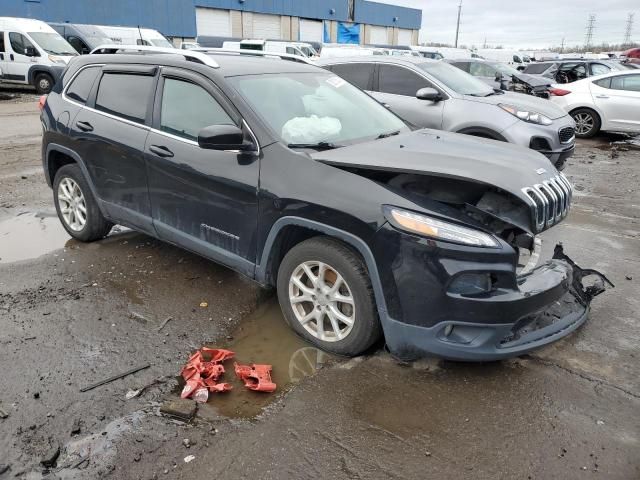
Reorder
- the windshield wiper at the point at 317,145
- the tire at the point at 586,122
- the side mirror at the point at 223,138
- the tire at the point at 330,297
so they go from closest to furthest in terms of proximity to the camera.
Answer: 1. the tire at the point at 330,297
2. the side mirror at the point at 223,138
3. the windshield wiper at the point at 317,145
4. the tire at the point at 586,122

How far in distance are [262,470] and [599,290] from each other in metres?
2.61

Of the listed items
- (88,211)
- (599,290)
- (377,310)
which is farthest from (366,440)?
(88,211)

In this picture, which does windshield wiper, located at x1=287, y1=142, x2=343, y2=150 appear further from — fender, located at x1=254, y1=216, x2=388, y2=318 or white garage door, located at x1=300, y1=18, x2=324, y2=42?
white garage door, located at x1=300, y1=18, x2=324, y2=42

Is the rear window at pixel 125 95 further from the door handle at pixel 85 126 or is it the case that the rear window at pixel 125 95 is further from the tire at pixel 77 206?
the tire at pixel 77 206

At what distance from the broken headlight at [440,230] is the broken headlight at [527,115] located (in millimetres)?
5230

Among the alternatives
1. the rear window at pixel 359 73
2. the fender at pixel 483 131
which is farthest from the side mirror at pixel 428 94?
the rear window at pixel 359 73

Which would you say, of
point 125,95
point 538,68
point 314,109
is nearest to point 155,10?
point 538,68

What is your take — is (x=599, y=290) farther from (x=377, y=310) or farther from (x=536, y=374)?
(x=377, y=310)

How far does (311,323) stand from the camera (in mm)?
3371

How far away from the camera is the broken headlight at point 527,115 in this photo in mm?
7391

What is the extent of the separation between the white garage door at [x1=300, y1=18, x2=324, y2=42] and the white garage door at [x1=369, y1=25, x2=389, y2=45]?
9.00 metres

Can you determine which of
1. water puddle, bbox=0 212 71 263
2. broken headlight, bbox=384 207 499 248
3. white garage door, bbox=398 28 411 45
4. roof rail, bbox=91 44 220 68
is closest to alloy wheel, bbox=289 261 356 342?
broken headlight, bbox=384 207 499 248

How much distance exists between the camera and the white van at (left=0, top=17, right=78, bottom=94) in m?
17.9

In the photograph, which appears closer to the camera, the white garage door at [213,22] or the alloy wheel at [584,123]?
the alloy wheel at [584,123]
